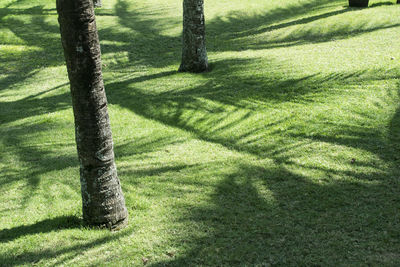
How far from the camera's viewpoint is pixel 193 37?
37.9 feet

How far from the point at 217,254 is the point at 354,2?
16669 mm

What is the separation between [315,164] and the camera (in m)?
6.20

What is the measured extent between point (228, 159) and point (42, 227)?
298 cm

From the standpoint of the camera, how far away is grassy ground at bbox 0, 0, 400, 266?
453 centimetres

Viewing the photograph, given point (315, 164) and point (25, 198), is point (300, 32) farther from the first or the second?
point (25, 198)

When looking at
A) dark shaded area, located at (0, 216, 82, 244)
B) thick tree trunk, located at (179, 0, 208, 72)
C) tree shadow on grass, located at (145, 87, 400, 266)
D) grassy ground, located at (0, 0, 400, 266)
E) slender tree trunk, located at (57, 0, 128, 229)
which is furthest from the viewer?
thick tree trunk, located at (179, 0, 208, 72)

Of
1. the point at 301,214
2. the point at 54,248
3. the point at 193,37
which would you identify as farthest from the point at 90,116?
the point at 193,37

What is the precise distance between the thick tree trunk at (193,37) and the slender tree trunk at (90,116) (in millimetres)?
7260

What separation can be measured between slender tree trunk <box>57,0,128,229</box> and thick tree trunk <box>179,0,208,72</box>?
726 cm

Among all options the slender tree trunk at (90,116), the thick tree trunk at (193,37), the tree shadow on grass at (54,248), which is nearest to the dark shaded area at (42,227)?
the tree shadow on grass at (54,248)

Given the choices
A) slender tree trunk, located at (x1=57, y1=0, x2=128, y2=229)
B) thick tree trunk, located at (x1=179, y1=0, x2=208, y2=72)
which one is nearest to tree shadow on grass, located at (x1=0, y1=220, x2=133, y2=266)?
slender tree trunk, located at (x1=57, y1=0, x2=128, y2=229)

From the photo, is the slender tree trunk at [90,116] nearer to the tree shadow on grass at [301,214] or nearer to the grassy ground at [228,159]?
the grassy ground at [228,159]

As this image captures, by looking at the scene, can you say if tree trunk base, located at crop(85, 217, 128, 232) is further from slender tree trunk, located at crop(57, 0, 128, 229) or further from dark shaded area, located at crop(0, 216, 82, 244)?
dark shaded area, located at crop(0, 216, 82, 244)

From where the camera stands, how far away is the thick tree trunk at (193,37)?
11.4 meters
